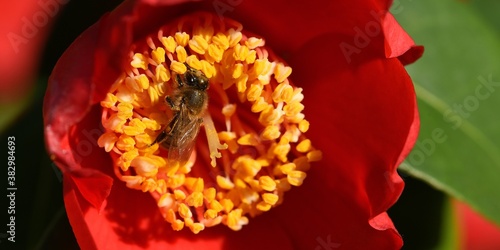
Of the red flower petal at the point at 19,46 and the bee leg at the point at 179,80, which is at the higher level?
the bee leg at the point at 179,80

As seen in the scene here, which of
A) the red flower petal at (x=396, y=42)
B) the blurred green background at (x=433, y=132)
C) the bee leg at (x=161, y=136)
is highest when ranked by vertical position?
the red flower petal at (x=396, y=42)

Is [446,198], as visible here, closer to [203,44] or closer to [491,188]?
[491,188]

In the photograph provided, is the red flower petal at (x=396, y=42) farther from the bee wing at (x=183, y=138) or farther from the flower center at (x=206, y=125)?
the bee wing at (x=183, y=138)

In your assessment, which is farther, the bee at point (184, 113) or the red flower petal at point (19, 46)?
the red flower petal at point (19, 46)

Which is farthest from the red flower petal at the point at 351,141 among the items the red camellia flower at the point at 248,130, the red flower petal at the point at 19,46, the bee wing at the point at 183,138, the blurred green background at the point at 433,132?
the red flower petal at the point at 19,46

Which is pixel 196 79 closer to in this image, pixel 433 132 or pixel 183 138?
pixel 183 138

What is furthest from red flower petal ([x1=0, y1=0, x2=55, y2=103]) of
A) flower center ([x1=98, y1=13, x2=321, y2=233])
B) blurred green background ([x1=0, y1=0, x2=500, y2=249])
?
flower center ([x1=98, y1=13, x2=321, y2=233])
